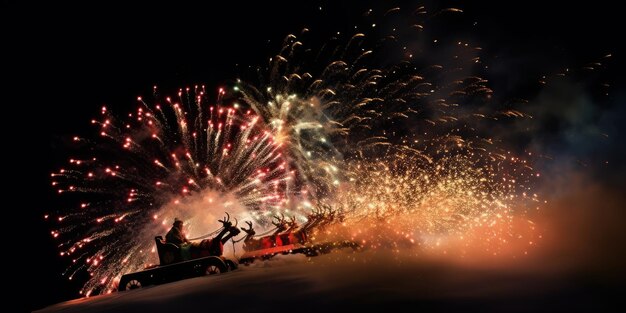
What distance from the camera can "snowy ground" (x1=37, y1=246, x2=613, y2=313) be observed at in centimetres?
693

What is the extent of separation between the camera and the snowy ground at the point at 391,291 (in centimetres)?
693

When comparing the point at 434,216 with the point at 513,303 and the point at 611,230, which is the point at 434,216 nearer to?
the point at 611,230

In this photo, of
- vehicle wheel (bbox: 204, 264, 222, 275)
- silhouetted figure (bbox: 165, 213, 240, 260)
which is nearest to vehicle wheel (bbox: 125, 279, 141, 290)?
silhouetted figure (bbox: 165, 213, 240, 260)

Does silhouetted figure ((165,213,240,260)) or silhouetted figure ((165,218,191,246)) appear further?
silhouetted figure ((165,218,191,246))

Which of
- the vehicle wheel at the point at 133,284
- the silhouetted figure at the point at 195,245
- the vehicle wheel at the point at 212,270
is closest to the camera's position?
the vehicle wheel at the point at 212,270

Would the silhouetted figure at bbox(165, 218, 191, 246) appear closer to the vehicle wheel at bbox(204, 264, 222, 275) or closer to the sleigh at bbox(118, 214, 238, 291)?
the sleigh at bbox(118, 214, 238, 291)

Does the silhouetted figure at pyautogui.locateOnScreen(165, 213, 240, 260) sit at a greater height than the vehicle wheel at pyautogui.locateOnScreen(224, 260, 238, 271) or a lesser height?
greater

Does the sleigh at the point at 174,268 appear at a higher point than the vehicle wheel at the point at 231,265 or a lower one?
higher

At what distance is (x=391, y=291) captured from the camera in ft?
27.7

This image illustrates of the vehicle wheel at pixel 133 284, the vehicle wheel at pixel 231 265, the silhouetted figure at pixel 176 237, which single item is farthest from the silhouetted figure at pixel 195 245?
the vehicle wheel at pixel 133 284

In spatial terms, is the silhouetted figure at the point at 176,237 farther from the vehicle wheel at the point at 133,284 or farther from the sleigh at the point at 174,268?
the vehicle wheel at the point at 133,284

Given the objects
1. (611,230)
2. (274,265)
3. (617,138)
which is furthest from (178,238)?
(617,138)

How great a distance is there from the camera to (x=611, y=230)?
16.8 meters

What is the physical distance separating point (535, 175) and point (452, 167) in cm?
572
